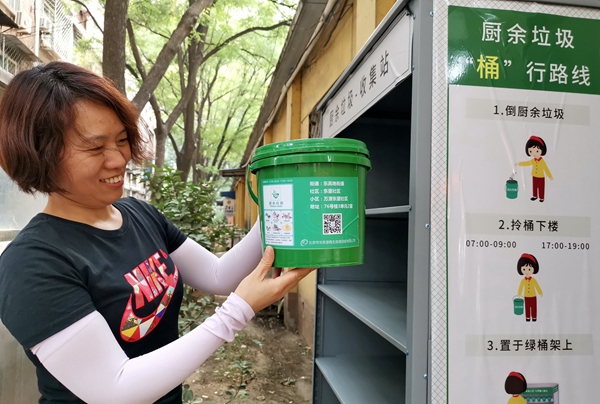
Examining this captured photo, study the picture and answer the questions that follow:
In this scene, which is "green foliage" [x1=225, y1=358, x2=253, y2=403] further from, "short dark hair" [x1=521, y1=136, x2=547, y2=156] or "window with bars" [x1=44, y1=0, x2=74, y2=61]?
"window with bars" [x1=44, y1=0, x2=74, y2=61]

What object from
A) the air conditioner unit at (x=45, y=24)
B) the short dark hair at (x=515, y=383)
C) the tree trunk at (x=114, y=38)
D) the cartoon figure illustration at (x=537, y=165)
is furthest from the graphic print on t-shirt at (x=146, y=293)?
the air conditioner unit at (x=45, y=24)

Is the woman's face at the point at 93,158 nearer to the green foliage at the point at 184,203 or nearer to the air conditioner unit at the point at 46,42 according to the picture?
the green foliage at the point at 184,203

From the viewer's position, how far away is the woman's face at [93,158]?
3.73ft

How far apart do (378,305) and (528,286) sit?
74 centimetres

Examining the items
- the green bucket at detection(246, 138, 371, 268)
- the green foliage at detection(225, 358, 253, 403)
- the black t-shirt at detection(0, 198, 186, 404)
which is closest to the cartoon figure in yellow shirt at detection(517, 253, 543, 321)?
the green bucket at detection(246, 138, 371, 268)

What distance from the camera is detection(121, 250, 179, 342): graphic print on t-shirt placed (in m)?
1.24

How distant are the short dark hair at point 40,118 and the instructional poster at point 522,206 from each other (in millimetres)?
1041

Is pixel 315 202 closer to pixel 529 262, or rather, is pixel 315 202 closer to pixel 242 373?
pixel 529 262

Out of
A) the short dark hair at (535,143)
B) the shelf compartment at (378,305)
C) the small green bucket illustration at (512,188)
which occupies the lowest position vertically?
the shelf compartment at (378,305)

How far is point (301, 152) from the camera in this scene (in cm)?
121

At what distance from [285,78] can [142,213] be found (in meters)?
5.05

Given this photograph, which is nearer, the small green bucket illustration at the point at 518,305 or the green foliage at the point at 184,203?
the small green bucket illustration at the point at 518,305

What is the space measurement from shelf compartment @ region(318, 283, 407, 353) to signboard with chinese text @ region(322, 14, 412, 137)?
802mm

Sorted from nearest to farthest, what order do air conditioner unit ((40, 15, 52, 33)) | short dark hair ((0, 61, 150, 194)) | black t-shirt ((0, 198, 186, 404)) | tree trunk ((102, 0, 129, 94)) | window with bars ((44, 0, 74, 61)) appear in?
black t-shirt ((0, 198, 186, 404))
short dark hair ((0, 61, 150, 194))
tree trunk ((102, 0, 129, 94))
air conditioner unit ((40, 15, 52, 33))
window with bars ((44, 0, 74, 61))
